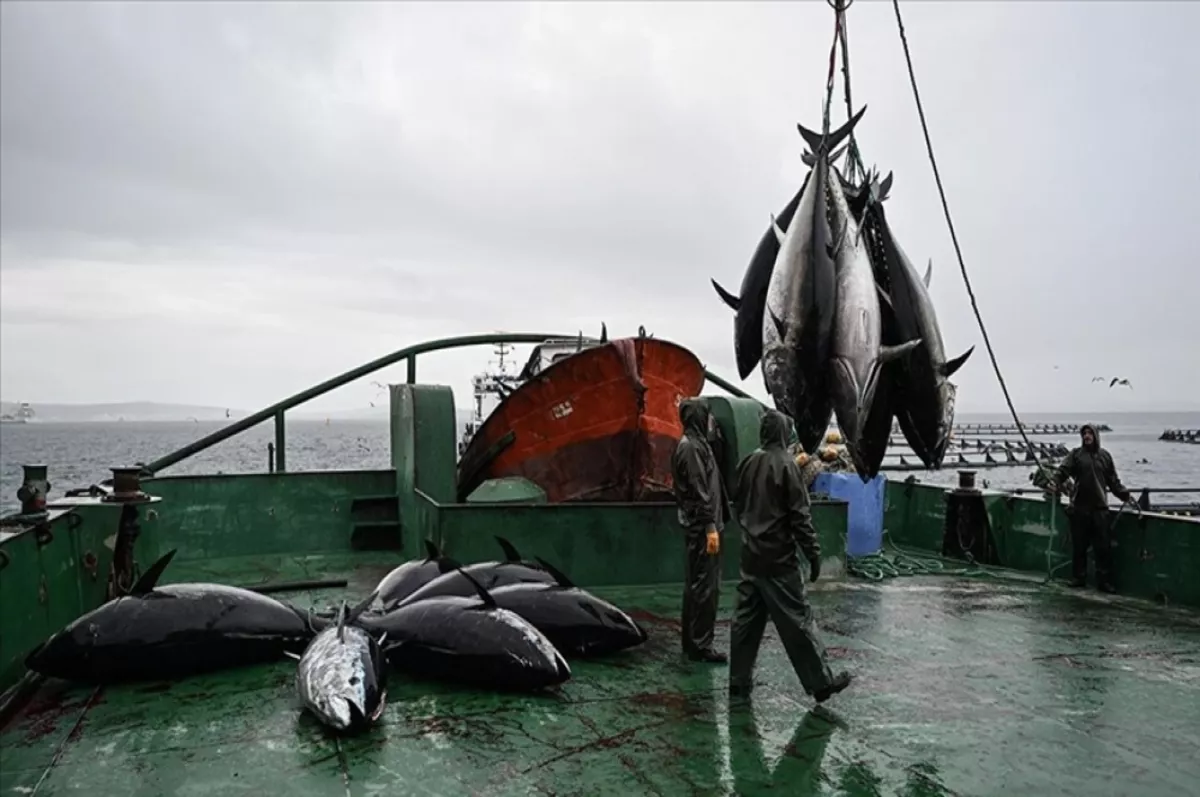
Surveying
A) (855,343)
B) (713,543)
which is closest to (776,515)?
(713,543)

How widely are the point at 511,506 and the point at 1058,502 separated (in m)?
6.01

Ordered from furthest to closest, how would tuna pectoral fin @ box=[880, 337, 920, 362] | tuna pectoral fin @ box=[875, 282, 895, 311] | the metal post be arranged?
the metal post, tuna pectoral fin @ box=[875, 282, 895, 311], tuna pectoral fin @ box=[880, 337, 920, 362]

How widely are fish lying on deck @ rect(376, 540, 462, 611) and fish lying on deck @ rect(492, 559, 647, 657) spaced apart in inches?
32.0

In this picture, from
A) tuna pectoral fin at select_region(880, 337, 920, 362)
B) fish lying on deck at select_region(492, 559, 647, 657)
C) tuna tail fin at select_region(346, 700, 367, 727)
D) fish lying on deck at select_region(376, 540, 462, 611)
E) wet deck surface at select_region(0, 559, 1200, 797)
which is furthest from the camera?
fish lying on deck at select_region(376, 540, 462, 611)

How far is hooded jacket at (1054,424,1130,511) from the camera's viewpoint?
9016 mm

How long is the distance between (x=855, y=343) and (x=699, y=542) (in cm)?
203

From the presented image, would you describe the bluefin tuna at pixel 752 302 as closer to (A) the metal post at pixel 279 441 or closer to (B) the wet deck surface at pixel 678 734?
(B) the wet deck surface at pixel 678 734

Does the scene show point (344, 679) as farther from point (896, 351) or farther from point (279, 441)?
point (279, 441)

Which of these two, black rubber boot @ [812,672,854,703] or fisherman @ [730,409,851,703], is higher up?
fisherman @ [730,409,851,703]

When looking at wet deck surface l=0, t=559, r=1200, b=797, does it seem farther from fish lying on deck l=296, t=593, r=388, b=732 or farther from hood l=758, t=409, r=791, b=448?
hood l=758, t=409, r=791, b=448

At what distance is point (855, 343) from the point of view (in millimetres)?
5070

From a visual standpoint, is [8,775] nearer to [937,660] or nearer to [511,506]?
[511,506]

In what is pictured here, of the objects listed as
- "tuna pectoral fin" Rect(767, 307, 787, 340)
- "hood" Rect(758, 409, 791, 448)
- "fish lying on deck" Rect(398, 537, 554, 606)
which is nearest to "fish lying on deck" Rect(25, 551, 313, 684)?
"fish lying on deck" Rect(398, 537, 554, 606)

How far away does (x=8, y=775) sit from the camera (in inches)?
172
